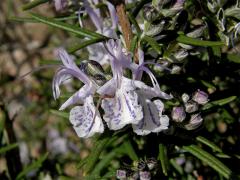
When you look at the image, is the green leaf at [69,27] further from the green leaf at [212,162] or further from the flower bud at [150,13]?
the green leaf at [212,162]

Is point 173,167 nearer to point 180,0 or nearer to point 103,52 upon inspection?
point 103,52

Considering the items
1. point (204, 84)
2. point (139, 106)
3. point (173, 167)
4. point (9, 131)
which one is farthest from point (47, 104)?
point (139, 106)

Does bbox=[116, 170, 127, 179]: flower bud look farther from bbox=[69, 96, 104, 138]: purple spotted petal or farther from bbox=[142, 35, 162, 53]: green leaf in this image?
bbox=[142, 35, 162, 53]: green leaf

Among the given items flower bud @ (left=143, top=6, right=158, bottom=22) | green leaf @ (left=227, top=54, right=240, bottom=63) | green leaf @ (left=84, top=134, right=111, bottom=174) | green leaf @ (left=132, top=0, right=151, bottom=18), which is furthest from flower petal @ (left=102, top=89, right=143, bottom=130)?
green leaf @ (left=227, top=54, right=240, bottom=63)

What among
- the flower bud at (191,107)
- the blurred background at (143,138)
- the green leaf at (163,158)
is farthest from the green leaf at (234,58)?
the green leaf at (163,158)

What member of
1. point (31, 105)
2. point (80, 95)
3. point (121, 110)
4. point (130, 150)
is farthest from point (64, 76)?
point (31, 105)

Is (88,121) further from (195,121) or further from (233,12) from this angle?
(233,12)
